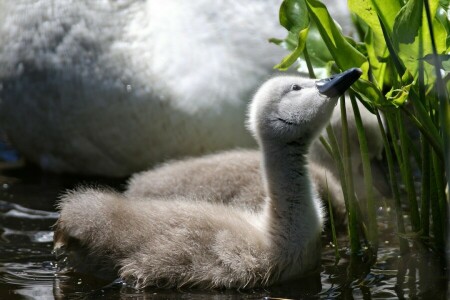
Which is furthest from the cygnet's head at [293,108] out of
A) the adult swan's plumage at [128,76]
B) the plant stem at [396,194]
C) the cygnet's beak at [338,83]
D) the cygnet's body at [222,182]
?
the adult swan's plumage at [128,76]

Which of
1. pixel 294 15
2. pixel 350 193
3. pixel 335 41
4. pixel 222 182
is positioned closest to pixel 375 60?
pixel 335 41

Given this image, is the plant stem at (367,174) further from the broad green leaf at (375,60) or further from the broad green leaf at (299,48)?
the broad green leaf at (299,48)

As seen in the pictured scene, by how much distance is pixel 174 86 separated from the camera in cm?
504

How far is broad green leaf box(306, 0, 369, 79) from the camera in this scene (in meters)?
3.64

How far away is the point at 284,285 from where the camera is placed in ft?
12.2

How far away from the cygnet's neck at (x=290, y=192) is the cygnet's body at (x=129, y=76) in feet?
3.93

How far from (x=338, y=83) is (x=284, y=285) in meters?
0.69

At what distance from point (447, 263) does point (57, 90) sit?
6.90ft

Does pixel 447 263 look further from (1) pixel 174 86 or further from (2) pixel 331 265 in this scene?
(1) pixel 174 86

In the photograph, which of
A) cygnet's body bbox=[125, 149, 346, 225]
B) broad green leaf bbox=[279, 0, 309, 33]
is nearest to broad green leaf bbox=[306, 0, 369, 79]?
broad green leaf bbox=[279, 0, 309, 33]

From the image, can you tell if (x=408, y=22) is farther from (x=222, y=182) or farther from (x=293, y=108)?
(x=222, y=182)

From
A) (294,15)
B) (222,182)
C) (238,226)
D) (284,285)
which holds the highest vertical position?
(294,15)

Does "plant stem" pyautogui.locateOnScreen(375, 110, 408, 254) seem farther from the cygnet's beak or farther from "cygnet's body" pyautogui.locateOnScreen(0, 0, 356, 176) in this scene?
"cygnet's body" pyautogui.locateOnScreen(0, 0, 356, 176)

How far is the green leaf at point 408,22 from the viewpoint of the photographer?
339cm
